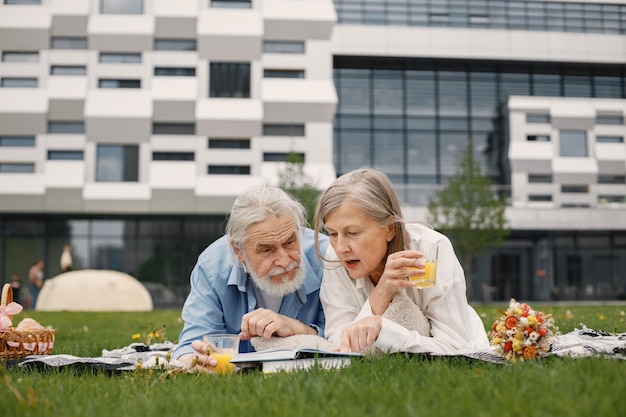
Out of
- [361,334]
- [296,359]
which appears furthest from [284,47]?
[296,359]

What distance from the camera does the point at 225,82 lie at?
2766 centimetres

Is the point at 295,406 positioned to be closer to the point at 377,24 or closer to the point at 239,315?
the point at 239,315

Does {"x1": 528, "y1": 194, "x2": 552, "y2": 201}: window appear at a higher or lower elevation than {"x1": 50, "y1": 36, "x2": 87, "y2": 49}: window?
lower

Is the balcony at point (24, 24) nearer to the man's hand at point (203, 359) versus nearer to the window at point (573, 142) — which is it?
the window at point (573, 142)

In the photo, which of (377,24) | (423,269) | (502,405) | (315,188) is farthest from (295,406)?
(377,24)

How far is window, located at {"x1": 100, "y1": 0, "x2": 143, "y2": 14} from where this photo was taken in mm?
27469

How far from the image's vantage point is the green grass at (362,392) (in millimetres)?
2369

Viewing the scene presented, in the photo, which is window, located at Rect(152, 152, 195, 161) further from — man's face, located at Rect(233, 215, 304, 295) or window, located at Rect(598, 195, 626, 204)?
man's face, located at Rect(233, 215, 304, 295)

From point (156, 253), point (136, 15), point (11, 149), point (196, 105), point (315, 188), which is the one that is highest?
point (136, 15)

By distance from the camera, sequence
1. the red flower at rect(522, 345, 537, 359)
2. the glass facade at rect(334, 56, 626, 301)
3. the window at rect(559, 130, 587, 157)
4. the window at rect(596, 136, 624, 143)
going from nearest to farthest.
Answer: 1. the red flower at rect(522, 345, 537, 359)
2. the glass facade at rect(334, 56, 626, 301)
3. the window at rect(559, 130, 587, 157)
4. the window at rect(596, 136, 624, 143)

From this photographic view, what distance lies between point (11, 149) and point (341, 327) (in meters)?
26.0

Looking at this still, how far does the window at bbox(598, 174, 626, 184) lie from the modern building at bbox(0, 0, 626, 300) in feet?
0.32

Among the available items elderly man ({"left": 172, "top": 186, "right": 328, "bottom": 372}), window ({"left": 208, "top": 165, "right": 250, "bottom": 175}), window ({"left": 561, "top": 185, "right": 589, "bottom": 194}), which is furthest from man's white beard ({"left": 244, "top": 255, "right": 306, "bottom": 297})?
window ({"left": 561, "top": 185, "right": 589, "bottom": 194})

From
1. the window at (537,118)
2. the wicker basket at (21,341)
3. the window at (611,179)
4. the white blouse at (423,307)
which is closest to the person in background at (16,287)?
the wicker basket at (21,341)
